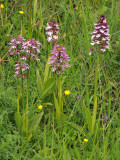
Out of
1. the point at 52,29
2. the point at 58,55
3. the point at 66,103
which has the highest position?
the point at 52,29

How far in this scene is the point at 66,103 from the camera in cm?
249

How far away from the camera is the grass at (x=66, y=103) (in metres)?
1.94

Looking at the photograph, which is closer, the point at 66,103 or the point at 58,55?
the point at 58,55

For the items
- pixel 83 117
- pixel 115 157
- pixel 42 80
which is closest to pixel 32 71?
pixel 42 80

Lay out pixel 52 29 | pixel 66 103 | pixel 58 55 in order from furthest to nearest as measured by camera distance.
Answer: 1. pixel 66 103
2. pixel 52 29
3. pixel 58 55

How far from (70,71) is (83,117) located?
78cm

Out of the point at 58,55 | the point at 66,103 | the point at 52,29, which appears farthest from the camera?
the point at 66,103

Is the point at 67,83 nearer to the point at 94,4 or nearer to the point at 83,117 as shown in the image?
the point at 83,117

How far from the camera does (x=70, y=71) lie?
114 inches

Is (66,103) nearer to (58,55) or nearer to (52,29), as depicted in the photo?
(58,55)

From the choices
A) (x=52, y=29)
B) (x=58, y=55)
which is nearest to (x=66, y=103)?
(x=58, y=55)

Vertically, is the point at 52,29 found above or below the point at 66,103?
above

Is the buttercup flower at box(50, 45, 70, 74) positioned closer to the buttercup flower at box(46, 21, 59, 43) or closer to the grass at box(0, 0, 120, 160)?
the buttercup flower at box(46, 21, 59, 43)

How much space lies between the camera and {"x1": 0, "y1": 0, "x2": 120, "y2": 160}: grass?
1940mm
